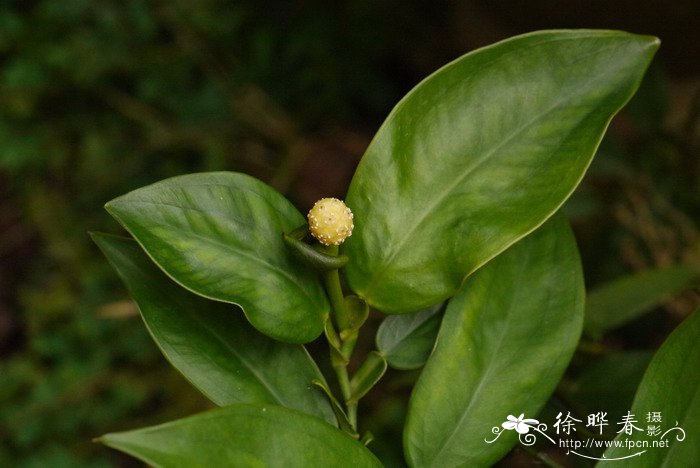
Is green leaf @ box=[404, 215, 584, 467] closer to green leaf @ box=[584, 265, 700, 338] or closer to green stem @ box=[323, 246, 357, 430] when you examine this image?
green stem @ box=[323, 246, 357, 430]

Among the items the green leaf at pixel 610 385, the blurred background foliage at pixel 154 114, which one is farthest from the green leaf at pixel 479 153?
the blurred background foliage at pixel 154 114

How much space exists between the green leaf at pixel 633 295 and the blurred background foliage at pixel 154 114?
18.5 inches

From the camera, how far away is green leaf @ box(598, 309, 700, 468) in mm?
432

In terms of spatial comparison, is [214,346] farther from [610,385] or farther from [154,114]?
[154,114]

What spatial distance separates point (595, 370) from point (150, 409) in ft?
3.06

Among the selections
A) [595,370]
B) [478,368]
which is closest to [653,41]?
[478,368]

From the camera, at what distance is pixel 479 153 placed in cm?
43

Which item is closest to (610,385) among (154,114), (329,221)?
(329,221)

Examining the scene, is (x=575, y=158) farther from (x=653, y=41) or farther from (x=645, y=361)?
(x=645, y=361)

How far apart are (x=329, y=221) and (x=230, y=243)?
0.20ft

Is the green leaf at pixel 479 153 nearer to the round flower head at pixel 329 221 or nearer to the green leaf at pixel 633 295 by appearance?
the round flower head at pixel 329 221

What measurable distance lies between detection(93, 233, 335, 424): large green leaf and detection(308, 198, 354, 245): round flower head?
0.10 meters

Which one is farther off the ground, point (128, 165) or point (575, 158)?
point (575, 158)

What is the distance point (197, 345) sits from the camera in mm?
442
